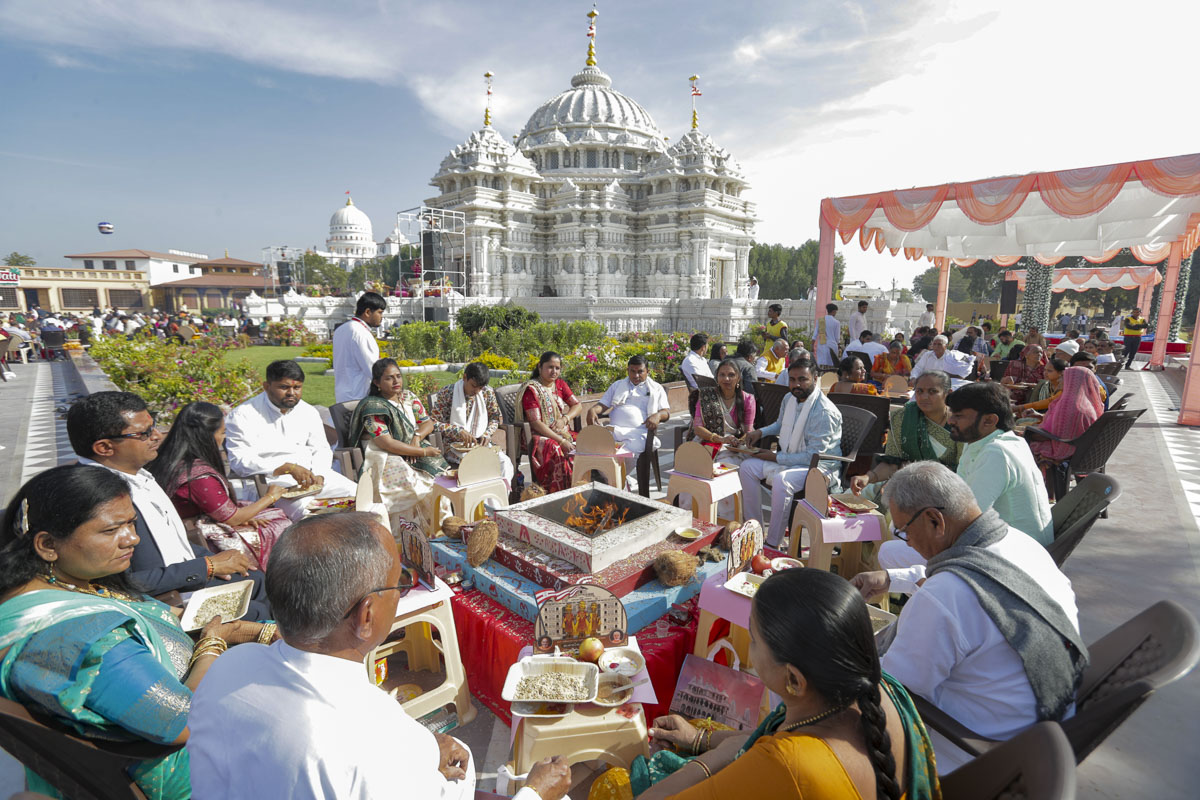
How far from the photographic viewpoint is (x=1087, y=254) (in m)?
14.1

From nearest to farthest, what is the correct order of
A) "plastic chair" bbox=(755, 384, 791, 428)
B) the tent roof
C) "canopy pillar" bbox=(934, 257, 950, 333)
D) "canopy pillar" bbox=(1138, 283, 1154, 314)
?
"plastic chair" bbox=(755, 384, 791, 428) → the tent roof → "canopy pillar" bbox=(934, 257, 950, 333) → "canopy pillar" bbox=(1138, 283, 1154, 314)

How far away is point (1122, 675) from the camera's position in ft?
5.90

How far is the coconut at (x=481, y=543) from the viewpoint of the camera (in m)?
3.14

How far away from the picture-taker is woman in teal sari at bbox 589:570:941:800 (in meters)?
1.19

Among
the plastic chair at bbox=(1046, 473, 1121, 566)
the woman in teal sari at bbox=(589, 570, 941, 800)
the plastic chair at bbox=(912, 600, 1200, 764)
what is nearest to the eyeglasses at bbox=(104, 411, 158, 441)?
the woman in teal sari at bbox=(589, 570, 941, 800)

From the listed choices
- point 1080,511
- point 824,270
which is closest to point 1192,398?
point 824,270

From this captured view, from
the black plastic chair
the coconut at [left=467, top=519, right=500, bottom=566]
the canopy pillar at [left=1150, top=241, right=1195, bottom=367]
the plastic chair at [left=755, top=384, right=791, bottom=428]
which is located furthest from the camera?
the canopy pillar at [left=1150, top=241, right=1195, bottom=367]

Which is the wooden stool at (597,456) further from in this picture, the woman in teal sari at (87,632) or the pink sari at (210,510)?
the woman in teal sari at (87,632)

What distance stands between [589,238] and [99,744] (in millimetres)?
33474

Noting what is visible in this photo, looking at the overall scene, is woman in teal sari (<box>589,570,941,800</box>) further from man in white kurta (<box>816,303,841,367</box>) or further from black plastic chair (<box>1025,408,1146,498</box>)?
man in white kurta (<box>816,303,841,367</box>)

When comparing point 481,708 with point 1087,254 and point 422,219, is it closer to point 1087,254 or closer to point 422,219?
point 1087,254

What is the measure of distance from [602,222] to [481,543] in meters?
32.6

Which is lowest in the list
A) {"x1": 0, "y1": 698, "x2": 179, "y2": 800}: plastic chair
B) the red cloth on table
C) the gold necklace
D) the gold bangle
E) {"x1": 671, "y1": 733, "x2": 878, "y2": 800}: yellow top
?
the red cloth on table

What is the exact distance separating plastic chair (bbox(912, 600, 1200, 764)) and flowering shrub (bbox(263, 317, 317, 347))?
22.9 metres
